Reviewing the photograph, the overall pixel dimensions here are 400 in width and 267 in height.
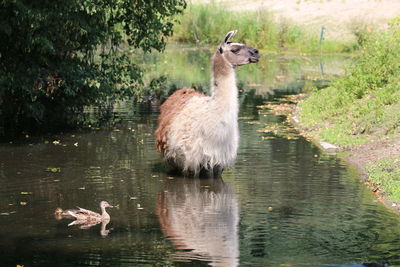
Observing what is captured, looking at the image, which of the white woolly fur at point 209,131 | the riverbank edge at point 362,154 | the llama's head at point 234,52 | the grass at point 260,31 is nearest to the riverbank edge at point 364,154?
the riverbank edge at point 362,154

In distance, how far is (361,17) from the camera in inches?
1462

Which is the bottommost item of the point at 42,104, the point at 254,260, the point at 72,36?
the point at 254,260

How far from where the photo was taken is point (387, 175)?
38.6ft

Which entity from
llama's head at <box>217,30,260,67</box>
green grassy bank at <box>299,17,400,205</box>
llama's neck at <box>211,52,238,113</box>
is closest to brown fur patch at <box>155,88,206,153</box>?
llama's neck at <box>211,52,238,113</box>

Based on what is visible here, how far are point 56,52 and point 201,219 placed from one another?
7.07m

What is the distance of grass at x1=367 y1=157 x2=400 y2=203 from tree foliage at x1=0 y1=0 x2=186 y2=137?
18.1 feet

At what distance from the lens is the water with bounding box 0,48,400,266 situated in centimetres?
839

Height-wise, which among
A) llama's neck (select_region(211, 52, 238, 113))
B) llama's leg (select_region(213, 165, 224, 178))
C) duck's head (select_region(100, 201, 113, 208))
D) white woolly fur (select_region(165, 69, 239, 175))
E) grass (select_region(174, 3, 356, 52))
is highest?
grass (select_region(174, 3, 356, 52))

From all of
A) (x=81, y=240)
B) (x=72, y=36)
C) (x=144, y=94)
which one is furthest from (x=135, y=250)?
(x=144, y=94)

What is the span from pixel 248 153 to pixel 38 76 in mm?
4062

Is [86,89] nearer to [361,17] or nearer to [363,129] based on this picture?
[363,129]

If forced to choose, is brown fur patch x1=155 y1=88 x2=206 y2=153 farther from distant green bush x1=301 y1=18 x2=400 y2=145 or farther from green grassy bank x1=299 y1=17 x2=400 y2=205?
distant green bush x1=301 y1=18 x2=400 y2=145

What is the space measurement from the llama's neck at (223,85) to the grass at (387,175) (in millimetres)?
2203

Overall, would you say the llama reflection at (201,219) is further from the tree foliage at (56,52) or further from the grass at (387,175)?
the tree foliage at (56,52)
